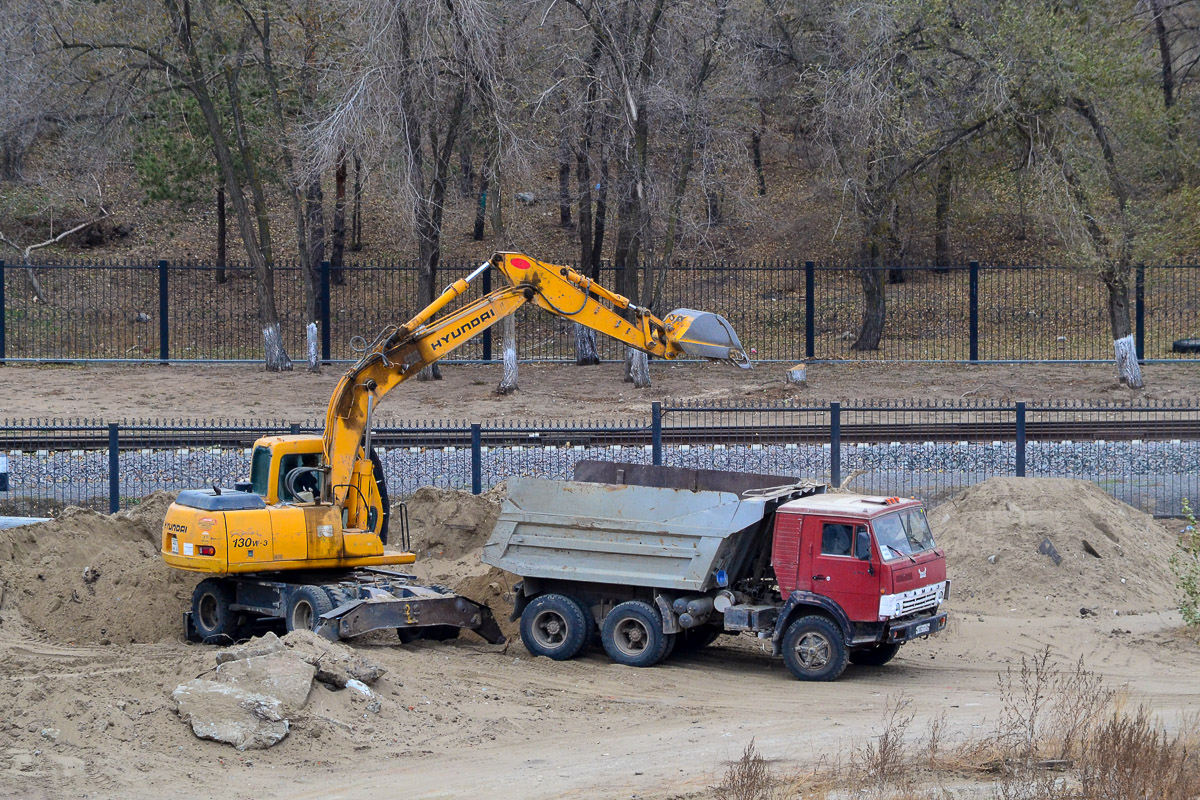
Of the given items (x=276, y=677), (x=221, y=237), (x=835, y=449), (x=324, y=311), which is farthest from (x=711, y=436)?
(x=221, y=237)

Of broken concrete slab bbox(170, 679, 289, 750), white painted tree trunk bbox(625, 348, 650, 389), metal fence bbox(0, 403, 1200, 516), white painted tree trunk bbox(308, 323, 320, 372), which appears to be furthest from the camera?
white painted tree trunk bbox(308, 323, 320, 372)

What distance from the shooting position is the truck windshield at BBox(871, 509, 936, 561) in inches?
460

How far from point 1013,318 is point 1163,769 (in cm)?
2577

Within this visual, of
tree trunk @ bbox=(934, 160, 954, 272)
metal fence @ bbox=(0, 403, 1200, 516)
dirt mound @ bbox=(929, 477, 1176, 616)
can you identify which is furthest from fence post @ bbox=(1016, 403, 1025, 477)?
tree trunk @ bbox=(934, 160, 954, 272)

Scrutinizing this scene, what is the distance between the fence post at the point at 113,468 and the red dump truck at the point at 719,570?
7458 millimetres

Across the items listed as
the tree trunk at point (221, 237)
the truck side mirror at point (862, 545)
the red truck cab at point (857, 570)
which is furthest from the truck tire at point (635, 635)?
the tree trunk at point (221, 237)

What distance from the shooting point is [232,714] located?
9.52 meters

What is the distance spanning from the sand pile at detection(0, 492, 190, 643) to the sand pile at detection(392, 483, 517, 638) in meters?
2.92

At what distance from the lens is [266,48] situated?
2773cm

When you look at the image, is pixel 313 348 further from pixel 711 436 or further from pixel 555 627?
Result: pixel 555 627

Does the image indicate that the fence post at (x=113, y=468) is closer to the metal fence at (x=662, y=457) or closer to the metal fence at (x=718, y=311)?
the metal fence at (x=662, y=457)

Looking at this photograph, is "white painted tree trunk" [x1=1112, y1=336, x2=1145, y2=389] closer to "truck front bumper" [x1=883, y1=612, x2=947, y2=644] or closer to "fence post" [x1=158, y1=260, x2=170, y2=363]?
"truck front bumper" [x1=883, y1=612, x2=947, y2=644]

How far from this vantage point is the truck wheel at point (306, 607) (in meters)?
12.4

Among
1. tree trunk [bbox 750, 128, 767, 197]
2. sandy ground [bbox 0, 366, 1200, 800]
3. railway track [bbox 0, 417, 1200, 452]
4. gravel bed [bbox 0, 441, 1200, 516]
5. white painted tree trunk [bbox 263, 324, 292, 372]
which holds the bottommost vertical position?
sandy ground [bbox 0, 366, 1200, 800]
